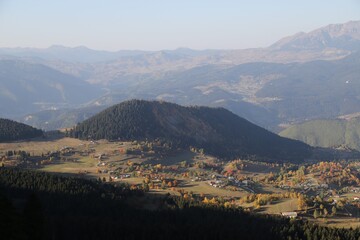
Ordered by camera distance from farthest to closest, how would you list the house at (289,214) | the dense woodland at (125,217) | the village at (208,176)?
the village at (208,176) → the house at (289,214) → the dense woodland at (125,217)

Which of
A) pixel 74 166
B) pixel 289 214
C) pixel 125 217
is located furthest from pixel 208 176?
pixel 125 217

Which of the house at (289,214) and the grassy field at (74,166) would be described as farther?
the grassy field at (74,166)

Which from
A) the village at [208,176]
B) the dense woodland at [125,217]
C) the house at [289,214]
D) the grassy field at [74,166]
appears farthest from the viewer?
the grassy field at [74,166]

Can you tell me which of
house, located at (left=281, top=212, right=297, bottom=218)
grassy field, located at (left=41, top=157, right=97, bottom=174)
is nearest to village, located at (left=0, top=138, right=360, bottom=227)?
grassy field, located at (left=41, top=157, right=97, bottom=174)

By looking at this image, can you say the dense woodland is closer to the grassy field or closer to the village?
the village

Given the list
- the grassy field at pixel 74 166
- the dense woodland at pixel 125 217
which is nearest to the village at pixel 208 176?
the grassy field at pixel 74 166

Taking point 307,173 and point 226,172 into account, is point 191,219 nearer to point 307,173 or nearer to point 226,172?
point 226,172

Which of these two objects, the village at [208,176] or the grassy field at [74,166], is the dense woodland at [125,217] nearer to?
the village at [208,176]

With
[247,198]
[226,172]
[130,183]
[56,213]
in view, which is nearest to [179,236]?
A: [56,213]
